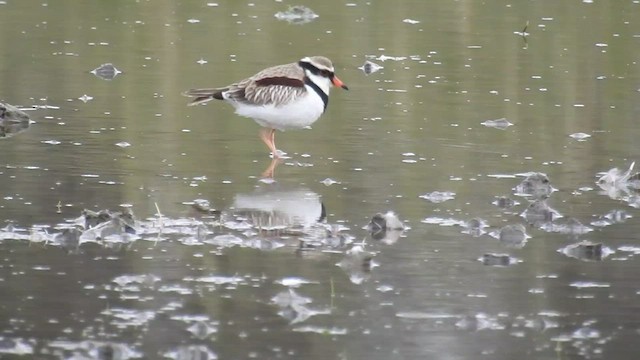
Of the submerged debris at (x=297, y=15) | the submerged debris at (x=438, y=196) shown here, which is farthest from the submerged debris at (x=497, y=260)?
the submerged debris at (x=297, y=15)

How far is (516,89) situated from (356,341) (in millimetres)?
9115

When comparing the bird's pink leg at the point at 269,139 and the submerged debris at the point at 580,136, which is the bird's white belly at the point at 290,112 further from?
the submerged debris at the point at 580,136

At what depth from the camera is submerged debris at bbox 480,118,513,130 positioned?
44.1 feet

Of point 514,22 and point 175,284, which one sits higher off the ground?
point 514,22

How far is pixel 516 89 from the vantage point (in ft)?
51.5

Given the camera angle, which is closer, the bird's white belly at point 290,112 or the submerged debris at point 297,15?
the bird's white belly at point 290,112

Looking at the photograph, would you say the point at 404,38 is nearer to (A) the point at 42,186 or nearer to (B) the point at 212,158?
(B) the point at 212,158

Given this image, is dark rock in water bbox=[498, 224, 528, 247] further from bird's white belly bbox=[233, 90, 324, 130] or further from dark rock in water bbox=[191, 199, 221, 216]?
bird's white belly bbox=[233, 90, 324, 130]

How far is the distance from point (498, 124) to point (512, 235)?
4557 millimetres

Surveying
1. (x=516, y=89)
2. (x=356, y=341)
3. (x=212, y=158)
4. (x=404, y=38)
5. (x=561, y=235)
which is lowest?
(x=356, y=341)

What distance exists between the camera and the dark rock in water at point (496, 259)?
851cm

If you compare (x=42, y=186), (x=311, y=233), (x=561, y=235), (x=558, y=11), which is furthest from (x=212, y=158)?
(x=558, y=11)

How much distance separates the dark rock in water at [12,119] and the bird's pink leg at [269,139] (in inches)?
85.3

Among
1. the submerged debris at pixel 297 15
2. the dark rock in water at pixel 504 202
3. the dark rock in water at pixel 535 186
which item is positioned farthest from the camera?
the submerged debris at pixel 297 15
